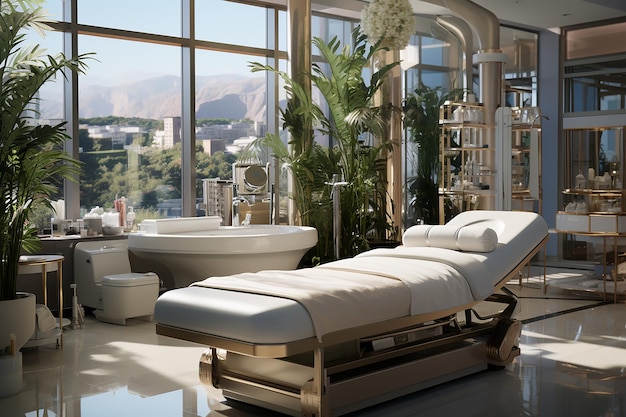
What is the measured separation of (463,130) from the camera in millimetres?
8211

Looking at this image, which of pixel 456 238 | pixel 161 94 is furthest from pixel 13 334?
pixel 161 94

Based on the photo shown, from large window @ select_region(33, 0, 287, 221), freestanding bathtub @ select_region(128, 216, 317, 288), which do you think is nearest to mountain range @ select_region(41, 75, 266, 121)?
large window @ select_region(33, 0, 287, 221)

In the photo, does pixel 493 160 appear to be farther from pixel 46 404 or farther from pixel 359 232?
pixel 46 404

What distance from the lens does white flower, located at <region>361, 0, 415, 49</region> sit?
23.2 feet

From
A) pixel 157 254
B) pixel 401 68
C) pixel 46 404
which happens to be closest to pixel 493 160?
pixel 401 68

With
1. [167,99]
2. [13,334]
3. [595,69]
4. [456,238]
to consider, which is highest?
[595,69]

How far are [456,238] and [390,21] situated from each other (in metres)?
3.10

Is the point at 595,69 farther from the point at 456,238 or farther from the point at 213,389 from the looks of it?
the point at 213,389

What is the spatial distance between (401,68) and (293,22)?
1.44m

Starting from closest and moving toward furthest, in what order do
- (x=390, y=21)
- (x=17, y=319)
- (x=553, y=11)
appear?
(x=17, y=319), (x=390, y=21), (x=553, y=11)

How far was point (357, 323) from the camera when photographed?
3.59 m

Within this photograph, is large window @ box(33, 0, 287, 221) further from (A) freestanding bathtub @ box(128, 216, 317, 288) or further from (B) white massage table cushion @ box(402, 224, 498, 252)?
(B) white massage table cushion @ box(402, 224, 498, 252)

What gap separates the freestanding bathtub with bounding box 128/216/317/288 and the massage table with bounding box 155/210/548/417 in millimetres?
1791

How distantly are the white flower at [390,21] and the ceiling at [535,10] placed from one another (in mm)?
948
